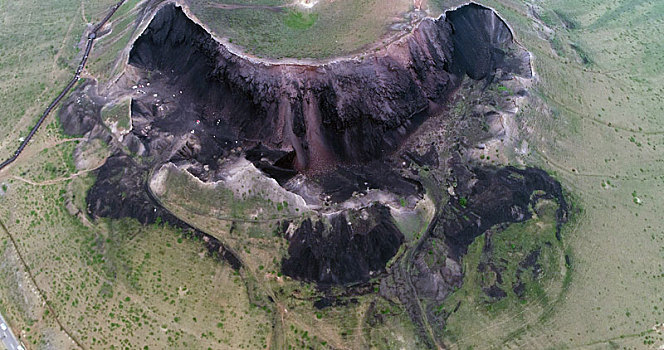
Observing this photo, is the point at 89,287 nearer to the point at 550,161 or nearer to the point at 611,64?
the point at 550,161

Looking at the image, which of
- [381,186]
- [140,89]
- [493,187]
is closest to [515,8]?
[493,187]

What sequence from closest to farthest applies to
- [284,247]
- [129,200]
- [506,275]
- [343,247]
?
[343,247]
[284,247]
[506,275]
[129,200]

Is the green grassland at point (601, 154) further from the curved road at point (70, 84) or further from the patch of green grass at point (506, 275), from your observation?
the curved road at point (70, 84)

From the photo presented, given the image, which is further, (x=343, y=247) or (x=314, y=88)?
(x=314, y=88)

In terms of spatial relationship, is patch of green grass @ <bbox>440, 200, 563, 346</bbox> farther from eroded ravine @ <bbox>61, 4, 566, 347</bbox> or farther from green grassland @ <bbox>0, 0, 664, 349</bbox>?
eroded ravine @ <bbox>61, 4, 566, 347</bbox>

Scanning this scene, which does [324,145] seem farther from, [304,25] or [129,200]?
[129,200]

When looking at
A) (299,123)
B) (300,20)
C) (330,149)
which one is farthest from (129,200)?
(300,20)

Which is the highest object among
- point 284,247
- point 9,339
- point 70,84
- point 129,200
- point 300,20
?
point 300,20
